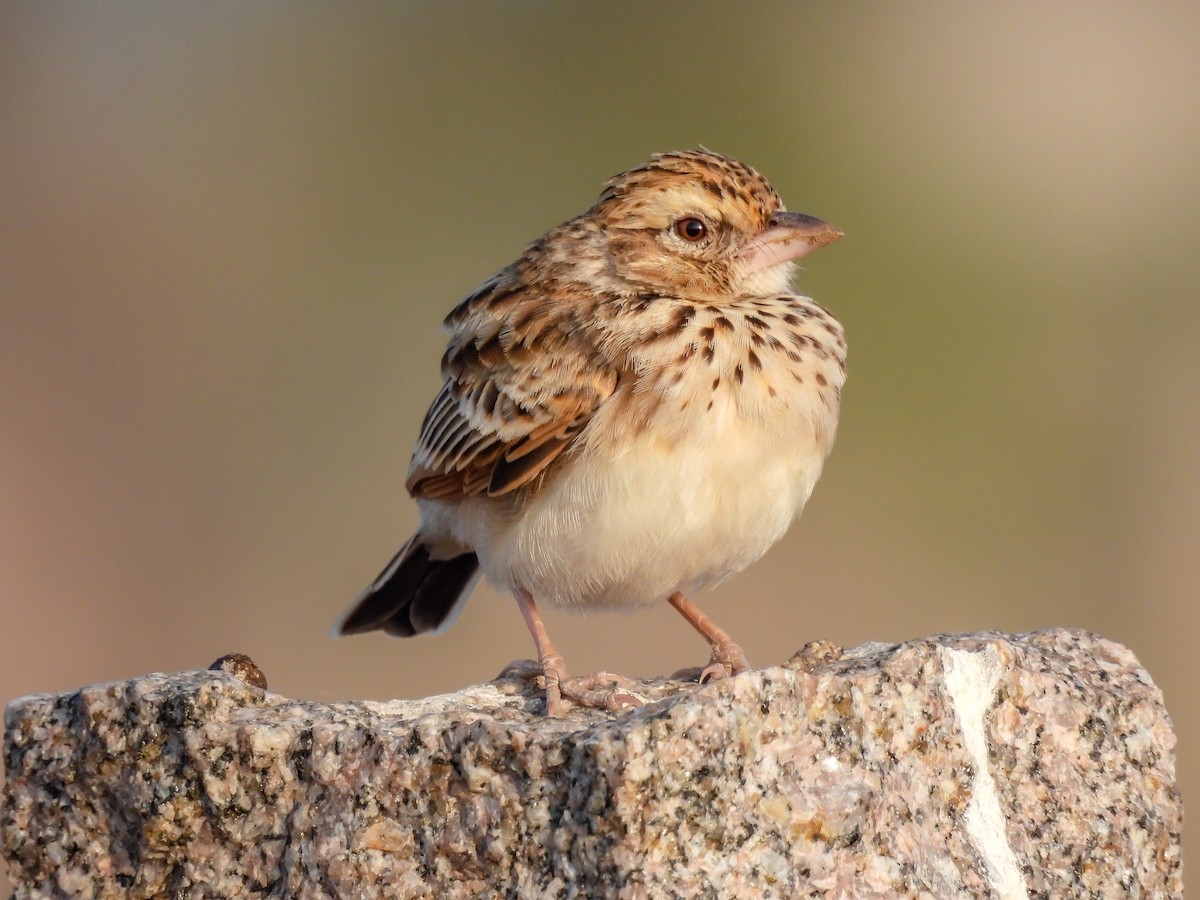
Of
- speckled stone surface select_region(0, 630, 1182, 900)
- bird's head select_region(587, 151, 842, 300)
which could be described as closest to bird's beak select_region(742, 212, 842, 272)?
bird's head select_region(587, 151, 842, 300)

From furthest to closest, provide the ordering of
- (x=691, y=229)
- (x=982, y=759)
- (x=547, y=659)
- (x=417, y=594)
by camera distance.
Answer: (x=417, y=594)
(x=691, y=229)
(x=547, y=659)
(x=982, y=759)

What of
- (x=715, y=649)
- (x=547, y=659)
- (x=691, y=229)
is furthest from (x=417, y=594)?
(x=691, y=229)

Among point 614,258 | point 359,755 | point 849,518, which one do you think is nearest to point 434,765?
point 359,755

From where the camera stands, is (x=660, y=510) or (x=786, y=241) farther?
(x=786, y=241)

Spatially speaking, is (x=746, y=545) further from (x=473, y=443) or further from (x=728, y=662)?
(x=473, y=443)

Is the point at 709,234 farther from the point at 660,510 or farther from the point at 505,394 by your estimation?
the point at 660,510

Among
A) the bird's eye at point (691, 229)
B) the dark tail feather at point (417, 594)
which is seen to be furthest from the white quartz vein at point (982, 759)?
the dark tail feather at point (417, 594)
